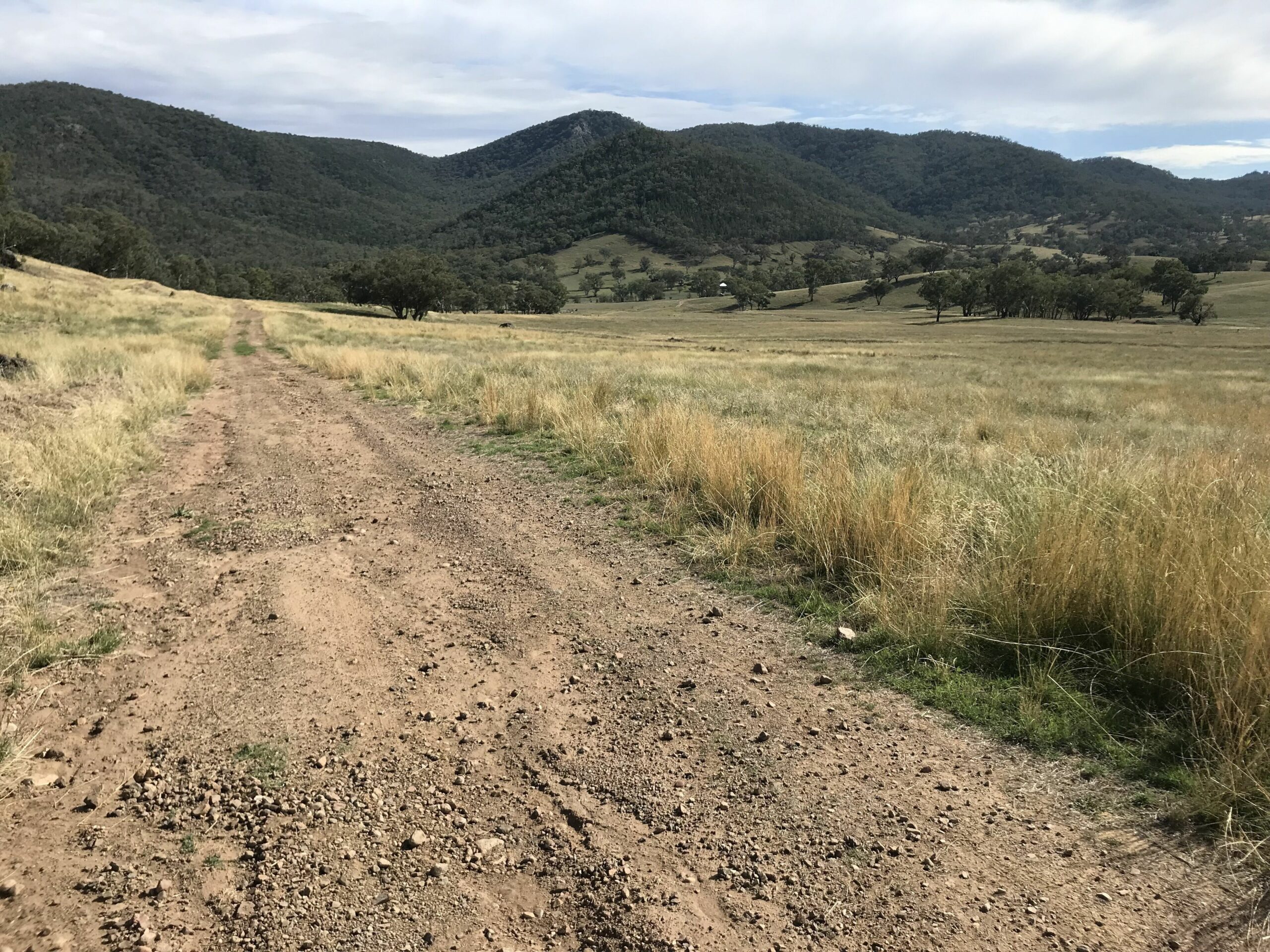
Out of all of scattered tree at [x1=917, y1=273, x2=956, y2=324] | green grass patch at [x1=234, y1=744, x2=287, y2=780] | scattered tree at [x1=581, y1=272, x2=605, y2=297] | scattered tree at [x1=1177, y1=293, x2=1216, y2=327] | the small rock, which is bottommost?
the small rock

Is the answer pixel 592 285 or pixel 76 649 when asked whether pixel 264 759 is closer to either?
pixel 76 649

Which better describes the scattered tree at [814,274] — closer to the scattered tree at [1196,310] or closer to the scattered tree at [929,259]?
the scattered tree at [929,259]

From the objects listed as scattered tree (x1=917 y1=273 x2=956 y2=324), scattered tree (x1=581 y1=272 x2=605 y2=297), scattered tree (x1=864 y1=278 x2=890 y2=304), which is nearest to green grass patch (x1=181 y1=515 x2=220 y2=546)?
scattered tree (x1=917 y1=273 x2=956 y2=324)

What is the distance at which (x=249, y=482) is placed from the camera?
7879mm

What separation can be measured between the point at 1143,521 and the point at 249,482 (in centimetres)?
842

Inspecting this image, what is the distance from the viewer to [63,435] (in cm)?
801

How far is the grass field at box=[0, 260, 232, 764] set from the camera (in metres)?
4.08

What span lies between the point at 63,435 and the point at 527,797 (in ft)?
27.0

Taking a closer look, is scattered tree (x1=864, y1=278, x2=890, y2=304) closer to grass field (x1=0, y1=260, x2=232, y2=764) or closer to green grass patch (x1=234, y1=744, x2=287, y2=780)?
grass field (x1=0, y1=260, x2=232, y2=764)

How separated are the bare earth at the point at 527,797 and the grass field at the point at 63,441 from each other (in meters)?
0.37

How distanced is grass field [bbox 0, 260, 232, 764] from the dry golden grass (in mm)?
14

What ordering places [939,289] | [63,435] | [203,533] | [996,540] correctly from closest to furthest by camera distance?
[996,540] < [203,533] < [63,435] < [939,289]

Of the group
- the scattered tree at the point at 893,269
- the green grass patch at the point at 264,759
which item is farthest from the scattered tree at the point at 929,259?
the green grass patch at the point at 264,759

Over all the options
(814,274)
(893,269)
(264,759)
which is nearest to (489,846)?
(264,759)
